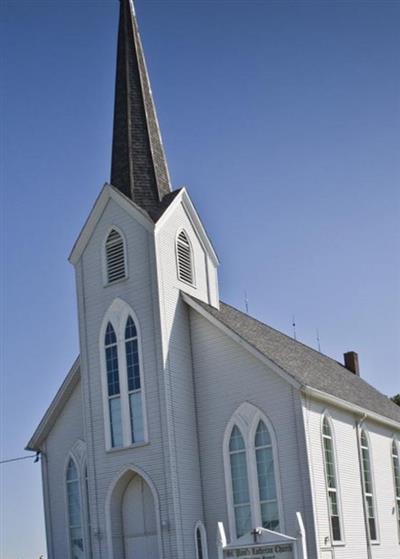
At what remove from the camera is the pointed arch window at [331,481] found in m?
27.0

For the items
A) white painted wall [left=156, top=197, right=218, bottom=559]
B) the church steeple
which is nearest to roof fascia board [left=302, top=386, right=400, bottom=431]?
white painted wall [left=156, top=197, right=218, bottom=559]

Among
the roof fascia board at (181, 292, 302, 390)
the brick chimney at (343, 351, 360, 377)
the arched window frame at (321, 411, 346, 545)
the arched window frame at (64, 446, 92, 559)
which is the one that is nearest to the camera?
the roof fascia board at (181, 292, 302, 390)

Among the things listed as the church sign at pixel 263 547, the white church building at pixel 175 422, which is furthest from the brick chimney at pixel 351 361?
→ the church sign at pixel 263 547

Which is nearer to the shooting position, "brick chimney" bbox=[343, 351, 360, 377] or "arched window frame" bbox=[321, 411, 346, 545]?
"arched window frame" bbox=[321, 411, 346, 545]

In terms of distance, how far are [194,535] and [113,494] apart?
9.52 feet

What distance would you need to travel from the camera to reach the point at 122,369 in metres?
27.8

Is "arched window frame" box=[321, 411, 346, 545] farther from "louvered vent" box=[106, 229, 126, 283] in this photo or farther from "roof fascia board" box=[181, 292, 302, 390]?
"louvered vent" box=[106, 229, 126, 283]

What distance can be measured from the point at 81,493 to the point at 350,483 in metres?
8.99

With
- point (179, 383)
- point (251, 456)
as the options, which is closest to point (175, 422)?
point (179, 383)

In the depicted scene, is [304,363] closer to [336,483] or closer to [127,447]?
[336,483]

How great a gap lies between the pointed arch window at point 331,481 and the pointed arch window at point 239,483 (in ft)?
8.20

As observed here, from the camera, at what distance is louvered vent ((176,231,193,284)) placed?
95.8ft

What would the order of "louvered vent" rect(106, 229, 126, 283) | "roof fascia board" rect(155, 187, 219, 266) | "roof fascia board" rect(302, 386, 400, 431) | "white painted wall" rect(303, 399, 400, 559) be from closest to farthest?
"white painted wall" rect(303, 399, 400, 559) → "roof fascia board" rect(302, 386, 400, 431) → "louvered vent" rect(106, 229, 126, 283) → "roof fascia board" rect(155, 187, 219, 266)

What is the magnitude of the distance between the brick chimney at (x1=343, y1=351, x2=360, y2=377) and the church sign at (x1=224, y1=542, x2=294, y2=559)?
72.9ft
